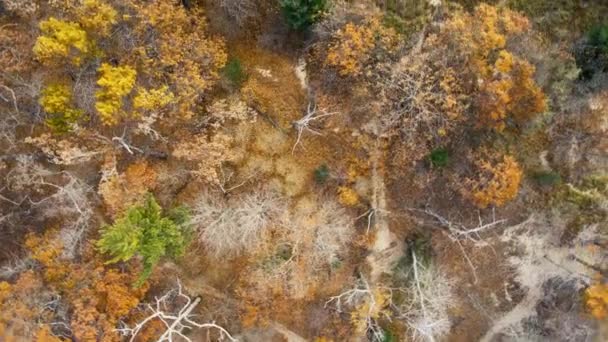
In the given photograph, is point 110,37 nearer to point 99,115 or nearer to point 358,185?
point 99,115

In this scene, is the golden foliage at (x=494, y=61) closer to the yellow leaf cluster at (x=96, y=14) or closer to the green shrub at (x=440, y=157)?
the green shrub at (x=440, y=157)

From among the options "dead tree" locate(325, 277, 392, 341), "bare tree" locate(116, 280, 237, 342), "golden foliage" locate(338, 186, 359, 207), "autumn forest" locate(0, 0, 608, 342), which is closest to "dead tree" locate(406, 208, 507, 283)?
"autumn forest" locate(0, 0, 608, 342)

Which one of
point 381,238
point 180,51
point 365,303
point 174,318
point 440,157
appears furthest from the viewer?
point 381,238

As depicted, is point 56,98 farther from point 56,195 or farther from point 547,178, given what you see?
point 547,178

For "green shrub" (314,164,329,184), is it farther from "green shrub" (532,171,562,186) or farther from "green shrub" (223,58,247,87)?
"green shrub" (532,171,562,186)

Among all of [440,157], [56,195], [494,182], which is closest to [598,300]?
[494,182]
